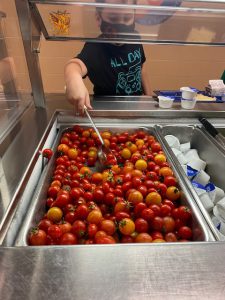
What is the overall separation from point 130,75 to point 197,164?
33.8 inches

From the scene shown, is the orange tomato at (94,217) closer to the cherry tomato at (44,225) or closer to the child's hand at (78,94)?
the cherry tomato at (44,225)

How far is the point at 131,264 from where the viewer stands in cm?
49

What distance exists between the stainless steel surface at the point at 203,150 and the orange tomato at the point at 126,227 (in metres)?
0.24

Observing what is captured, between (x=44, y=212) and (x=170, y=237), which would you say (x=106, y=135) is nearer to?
(x=44, y=212)

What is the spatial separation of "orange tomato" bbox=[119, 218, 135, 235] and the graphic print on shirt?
1.17m

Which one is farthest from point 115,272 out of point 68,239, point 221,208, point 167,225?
point 221,208

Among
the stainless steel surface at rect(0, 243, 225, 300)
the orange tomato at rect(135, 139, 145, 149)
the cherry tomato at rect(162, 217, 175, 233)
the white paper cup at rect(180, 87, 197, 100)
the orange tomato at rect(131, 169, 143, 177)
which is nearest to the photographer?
the stainless steel surface at rect(0, 243, 225, 300)

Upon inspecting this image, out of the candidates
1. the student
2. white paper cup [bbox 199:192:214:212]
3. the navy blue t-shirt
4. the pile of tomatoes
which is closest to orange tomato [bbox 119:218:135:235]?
the pile of tomatoes

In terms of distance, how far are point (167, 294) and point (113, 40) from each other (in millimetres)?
1097

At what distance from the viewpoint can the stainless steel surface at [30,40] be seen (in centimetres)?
104

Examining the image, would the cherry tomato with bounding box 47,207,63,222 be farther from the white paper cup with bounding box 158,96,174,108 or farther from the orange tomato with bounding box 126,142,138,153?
the white paper cup with bounding box 158,96,174,108

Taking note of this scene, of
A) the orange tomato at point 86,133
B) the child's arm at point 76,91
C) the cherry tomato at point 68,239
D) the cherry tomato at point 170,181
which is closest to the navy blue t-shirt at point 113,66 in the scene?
the child's arm at point 76,91

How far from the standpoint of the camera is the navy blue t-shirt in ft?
5.14

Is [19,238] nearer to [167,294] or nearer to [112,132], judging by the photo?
[167,294]
